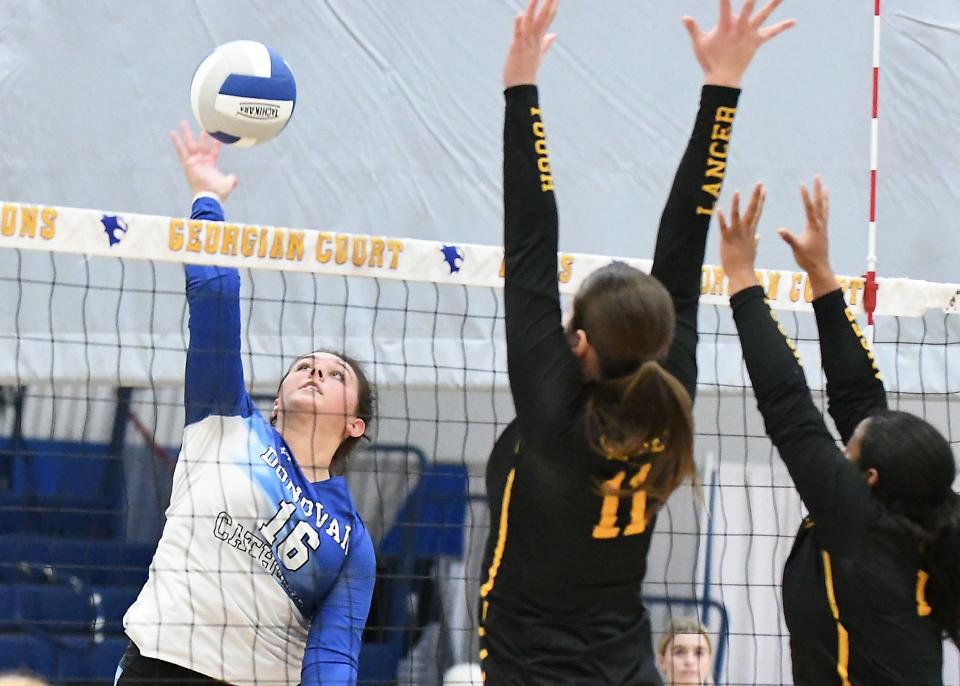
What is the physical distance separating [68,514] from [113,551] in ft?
1.10

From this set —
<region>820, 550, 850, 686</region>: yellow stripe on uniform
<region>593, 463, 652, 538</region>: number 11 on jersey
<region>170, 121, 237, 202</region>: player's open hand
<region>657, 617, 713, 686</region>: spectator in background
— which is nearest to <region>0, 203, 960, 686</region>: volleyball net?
<region>657, 617, 713, 686</region>: spectator in background

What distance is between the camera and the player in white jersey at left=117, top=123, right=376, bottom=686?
3535mm

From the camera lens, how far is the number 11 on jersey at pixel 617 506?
101 inches

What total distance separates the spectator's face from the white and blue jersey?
1.62 metres

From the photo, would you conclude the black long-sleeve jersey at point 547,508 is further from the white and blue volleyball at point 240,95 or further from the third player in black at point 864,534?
the white and blue volleyball at point 240,95

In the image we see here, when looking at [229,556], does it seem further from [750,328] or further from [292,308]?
[292,308]

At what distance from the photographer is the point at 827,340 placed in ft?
10.8

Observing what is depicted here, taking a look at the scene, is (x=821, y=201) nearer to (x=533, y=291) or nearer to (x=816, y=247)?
(x=816, y=247)

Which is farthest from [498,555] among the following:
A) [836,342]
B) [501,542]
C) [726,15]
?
[726,15]

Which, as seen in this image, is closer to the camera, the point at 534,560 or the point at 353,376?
the point at 534,560

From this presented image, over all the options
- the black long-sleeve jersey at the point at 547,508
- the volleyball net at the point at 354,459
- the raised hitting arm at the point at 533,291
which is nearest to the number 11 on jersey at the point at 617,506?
the black long-sleeve jersey at the point at 547,508

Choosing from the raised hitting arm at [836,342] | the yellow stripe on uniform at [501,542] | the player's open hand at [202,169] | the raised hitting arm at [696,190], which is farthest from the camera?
the player's open hand at [202,169]

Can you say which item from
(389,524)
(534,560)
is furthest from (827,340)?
(389,524)

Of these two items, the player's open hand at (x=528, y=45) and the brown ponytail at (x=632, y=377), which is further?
→ the player's open hand at (x=528, y=45)
